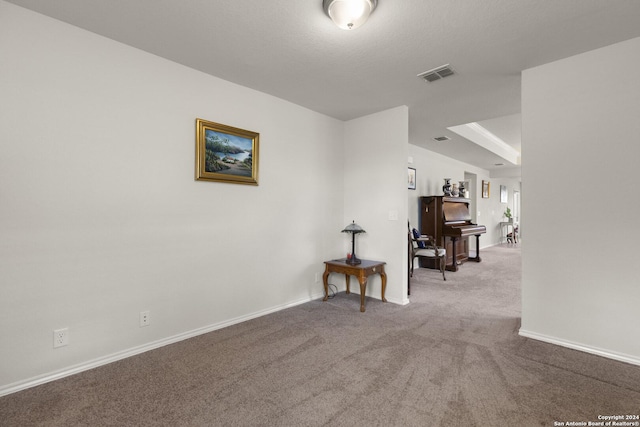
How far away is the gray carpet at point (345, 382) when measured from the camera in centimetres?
160

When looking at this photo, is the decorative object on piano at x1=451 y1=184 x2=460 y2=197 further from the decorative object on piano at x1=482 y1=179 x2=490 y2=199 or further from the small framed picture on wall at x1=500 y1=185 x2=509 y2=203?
the small framed picture on wall at x1=500 y1=185 x2=509 y2=203

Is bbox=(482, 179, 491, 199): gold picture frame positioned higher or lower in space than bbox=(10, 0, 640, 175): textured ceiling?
lower

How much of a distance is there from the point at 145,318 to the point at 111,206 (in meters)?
0.94

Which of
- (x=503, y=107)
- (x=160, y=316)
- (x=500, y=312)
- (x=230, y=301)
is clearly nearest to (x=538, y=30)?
(x=503, y=107)

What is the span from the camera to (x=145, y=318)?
238 cm

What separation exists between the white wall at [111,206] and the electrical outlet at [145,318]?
38mm

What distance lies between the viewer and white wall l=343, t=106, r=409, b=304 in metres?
3.57

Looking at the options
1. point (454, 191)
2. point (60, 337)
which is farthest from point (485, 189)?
point (60, 337)

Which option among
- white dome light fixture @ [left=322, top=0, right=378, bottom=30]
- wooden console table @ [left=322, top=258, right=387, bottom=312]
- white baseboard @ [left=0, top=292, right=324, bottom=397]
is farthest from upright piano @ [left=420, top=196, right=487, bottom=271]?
white dome light fixture @ [left=322, top=0, right=378, bottom=30]

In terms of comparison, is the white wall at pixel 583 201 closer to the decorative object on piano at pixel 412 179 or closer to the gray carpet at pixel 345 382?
the gray carpet at pixel 345 382

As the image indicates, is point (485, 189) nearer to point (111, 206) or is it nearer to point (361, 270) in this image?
point (361, 270)

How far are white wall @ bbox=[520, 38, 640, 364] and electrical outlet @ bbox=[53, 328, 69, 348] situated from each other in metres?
3.68

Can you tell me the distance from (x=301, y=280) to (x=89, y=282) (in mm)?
2125

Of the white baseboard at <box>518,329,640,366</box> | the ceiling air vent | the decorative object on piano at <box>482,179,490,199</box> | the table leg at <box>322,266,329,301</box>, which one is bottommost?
A: the white baseboard at <box>518,329,640,366</box>
